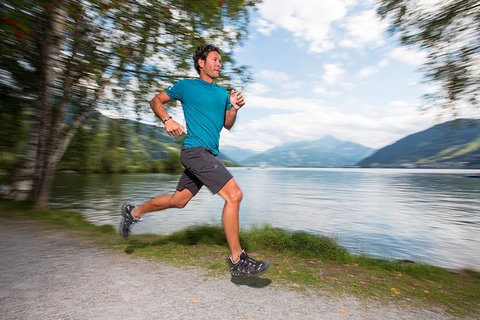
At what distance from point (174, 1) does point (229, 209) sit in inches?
213

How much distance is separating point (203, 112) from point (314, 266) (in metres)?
2.52

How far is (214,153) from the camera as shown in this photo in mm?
3455

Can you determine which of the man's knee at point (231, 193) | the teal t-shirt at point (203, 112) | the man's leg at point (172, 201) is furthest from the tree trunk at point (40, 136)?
the man's knee at point (231, 193)

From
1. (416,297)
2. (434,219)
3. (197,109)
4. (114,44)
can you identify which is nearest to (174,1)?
(114,44)

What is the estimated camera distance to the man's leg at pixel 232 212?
3301 mm

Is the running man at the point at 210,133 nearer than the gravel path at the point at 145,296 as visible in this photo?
No

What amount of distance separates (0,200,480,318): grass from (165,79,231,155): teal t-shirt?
1534 millimetres

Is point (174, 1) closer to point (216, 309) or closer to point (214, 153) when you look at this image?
point (214, 153)

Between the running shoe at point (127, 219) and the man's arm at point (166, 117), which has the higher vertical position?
the man's arm at point (166, 117)

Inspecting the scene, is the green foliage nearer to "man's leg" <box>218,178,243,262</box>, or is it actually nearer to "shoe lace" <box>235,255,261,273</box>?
"man's leg" <box>218,178,243,262</box>

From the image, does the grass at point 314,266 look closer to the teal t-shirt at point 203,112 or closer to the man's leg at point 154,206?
the man's leg at point 154,206

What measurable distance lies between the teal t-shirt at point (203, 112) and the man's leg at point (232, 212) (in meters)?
0.43

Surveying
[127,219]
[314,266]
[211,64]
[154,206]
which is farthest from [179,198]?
[314,266]

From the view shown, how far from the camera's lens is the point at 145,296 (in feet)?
9.54
